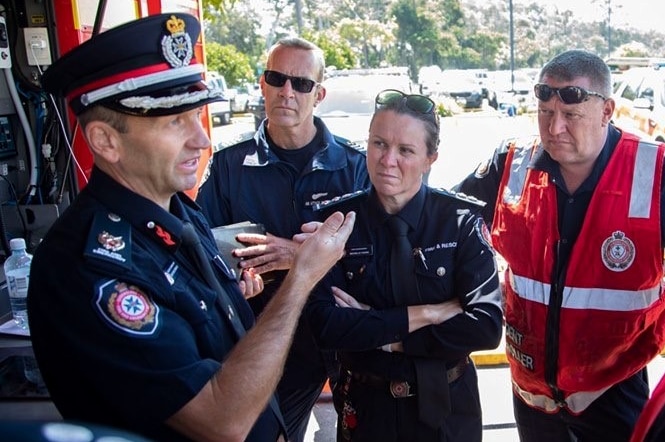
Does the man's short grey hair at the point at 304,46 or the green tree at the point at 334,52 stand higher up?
the green tree at the point at 334,52

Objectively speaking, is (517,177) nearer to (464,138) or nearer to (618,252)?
(618,252)

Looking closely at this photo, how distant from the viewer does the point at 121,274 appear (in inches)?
52.1

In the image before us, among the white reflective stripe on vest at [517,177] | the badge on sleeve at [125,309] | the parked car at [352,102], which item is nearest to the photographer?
the badge on sleeve at [125,309]

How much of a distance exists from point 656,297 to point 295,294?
1261mm

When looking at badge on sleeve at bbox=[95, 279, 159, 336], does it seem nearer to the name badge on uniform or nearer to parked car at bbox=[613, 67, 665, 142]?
the name badge on uniform

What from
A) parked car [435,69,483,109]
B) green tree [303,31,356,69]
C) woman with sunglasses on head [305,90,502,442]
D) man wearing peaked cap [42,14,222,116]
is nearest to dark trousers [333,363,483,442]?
woman with sunglasses on head [305,90,502,442]

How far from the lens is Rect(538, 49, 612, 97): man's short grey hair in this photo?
7.04ft

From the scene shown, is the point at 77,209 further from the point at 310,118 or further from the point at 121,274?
the point at 310,118

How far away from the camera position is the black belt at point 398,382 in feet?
6.72

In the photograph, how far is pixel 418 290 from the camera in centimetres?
210

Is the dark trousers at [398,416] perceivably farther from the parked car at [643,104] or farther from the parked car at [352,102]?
the parked car at [643,104]

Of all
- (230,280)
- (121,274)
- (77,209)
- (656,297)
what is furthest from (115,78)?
(656,297)

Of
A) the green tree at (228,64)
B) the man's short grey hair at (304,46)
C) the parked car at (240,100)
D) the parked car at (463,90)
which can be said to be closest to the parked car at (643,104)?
the man's short grey hair at (304,46)

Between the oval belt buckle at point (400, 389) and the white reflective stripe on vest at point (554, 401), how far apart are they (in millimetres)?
568
